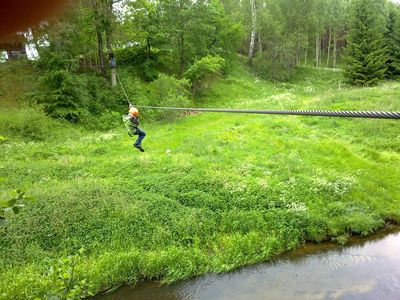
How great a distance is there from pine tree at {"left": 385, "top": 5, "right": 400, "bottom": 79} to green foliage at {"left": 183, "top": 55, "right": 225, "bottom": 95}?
674 inches

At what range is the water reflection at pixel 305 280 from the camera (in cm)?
873

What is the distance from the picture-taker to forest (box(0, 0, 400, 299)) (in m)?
9.47

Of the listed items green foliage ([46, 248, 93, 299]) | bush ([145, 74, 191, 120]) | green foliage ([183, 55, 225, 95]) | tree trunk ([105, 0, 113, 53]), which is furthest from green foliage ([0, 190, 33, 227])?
green foliage ([183, 55, 225, 95])

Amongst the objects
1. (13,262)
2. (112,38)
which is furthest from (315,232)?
(112,38)

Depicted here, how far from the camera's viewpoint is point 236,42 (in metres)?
33.2

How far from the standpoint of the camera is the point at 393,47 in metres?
33.0

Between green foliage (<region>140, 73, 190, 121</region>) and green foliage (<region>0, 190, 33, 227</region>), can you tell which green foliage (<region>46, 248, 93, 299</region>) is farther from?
green foliage (<region>140, 73, 190, 121</region>)

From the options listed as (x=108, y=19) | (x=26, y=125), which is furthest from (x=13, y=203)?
(x=108, y=19)

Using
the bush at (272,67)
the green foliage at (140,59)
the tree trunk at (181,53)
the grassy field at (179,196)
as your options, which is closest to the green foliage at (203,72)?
the tree trunk at (181,53)

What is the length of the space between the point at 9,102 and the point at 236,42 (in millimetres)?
21246

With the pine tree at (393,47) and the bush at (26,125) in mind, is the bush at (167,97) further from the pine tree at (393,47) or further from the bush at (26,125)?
the pine tree at (393,47)

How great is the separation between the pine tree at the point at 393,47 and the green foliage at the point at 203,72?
17129 mm

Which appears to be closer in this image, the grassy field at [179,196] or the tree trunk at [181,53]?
the grassy field at [179,196]

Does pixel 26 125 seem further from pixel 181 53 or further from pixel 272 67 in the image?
pixel 272 67
